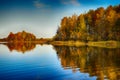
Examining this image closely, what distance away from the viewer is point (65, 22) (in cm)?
12838

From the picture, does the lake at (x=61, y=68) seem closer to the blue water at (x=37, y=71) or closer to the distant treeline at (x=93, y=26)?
the blue water at (x=37, y=71)

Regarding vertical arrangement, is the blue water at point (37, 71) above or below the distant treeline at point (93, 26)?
below

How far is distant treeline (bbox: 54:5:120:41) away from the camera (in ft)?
267

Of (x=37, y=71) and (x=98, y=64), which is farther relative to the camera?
(x=98, y=64)

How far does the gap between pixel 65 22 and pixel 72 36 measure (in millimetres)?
17264

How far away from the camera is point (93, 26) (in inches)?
4067

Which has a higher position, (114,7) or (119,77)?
(114,7)

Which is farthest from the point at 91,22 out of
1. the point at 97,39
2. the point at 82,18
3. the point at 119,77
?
the point at 119,77

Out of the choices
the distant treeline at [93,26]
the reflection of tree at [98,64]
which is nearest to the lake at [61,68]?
the reflection of tree at [98,64]

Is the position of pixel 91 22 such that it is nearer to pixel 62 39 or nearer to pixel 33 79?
pixel 62 39

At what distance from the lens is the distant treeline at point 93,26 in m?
81.5

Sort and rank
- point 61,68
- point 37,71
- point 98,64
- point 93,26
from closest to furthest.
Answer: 1. point 37,71
2. point 61,68
3. point 98,64
4. point 93,26

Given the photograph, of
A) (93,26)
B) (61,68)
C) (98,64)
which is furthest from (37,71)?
(93,26)

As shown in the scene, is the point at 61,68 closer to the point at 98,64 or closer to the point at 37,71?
the point at 37,71
